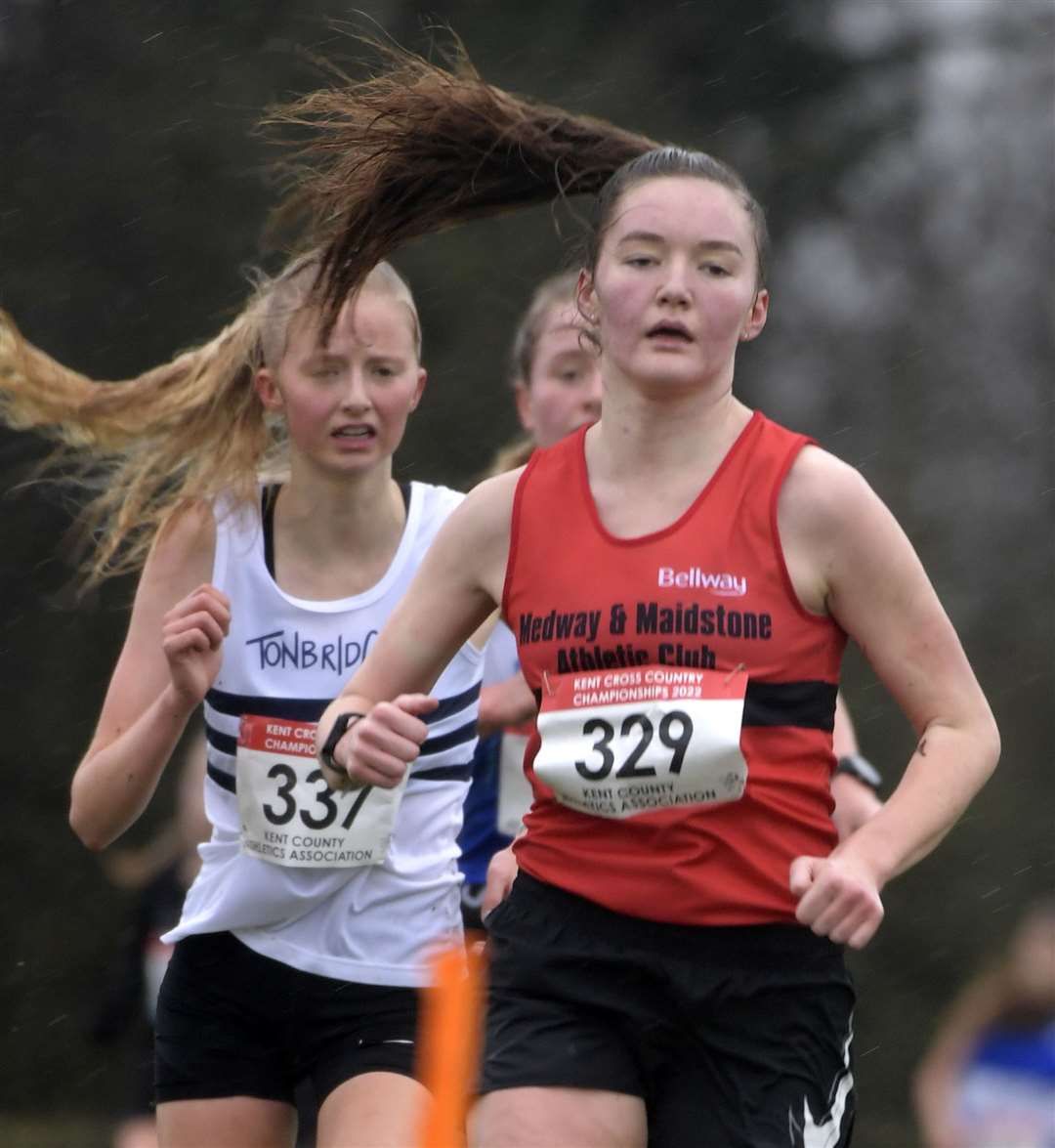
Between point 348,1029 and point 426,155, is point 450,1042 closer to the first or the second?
point 348,1029

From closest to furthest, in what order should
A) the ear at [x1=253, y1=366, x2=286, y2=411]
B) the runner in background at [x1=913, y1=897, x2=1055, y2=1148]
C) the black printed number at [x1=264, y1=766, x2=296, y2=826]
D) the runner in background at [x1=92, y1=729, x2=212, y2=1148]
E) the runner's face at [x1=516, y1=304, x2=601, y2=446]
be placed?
the black printed number at [x1=264, y1=766, x2=296, y2=826], the ear at [x1=253, y1=366, x2=286, y2=411], the runner's face at [x1=516, y1=304, x2=601, y2=446], the runner in background at [x1=913, y1=897, x2=1055, y2=1148], the runner in background at [x1=92, y1=729, x2=212, y2=1148]

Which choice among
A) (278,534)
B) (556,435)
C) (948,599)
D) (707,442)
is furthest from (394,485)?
(948,599)

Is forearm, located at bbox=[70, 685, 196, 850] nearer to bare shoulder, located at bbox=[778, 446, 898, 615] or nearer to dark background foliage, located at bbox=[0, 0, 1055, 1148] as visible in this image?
bare shoulder, located at bbox=[778, 446, 898, 615]

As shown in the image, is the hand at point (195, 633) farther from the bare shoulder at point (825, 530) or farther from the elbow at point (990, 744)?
the elbow at point (990, 744)

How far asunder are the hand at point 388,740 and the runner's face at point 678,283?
0.61 metres

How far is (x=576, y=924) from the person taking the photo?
3244 millimetres

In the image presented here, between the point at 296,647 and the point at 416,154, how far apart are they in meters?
0.94

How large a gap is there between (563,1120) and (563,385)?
2.29 m

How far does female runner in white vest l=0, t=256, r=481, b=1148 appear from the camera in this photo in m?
3.97

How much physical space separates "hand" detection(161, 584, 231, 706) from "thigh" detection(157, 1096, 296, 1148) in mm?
742

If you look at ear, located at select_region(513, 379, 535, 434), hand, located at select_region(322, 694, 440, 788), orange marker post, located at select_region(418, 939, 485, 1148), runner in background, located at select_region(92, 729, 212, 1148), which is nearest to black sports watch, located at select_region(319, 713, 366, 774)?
hand, located at select_region(322, 694, 440, 788)

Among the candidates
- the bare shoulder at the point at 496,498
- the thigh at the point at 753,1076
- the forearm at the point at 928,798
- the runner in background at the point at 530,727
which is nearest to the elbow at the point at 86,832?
the runner in background at the point at 530,727

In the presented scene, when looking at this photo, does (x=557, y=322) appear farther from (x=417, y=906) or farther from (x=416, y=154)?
(x=417, y=906)

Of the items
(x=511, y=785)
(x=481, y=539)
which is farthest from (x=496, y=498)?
(x=511, y=785)
